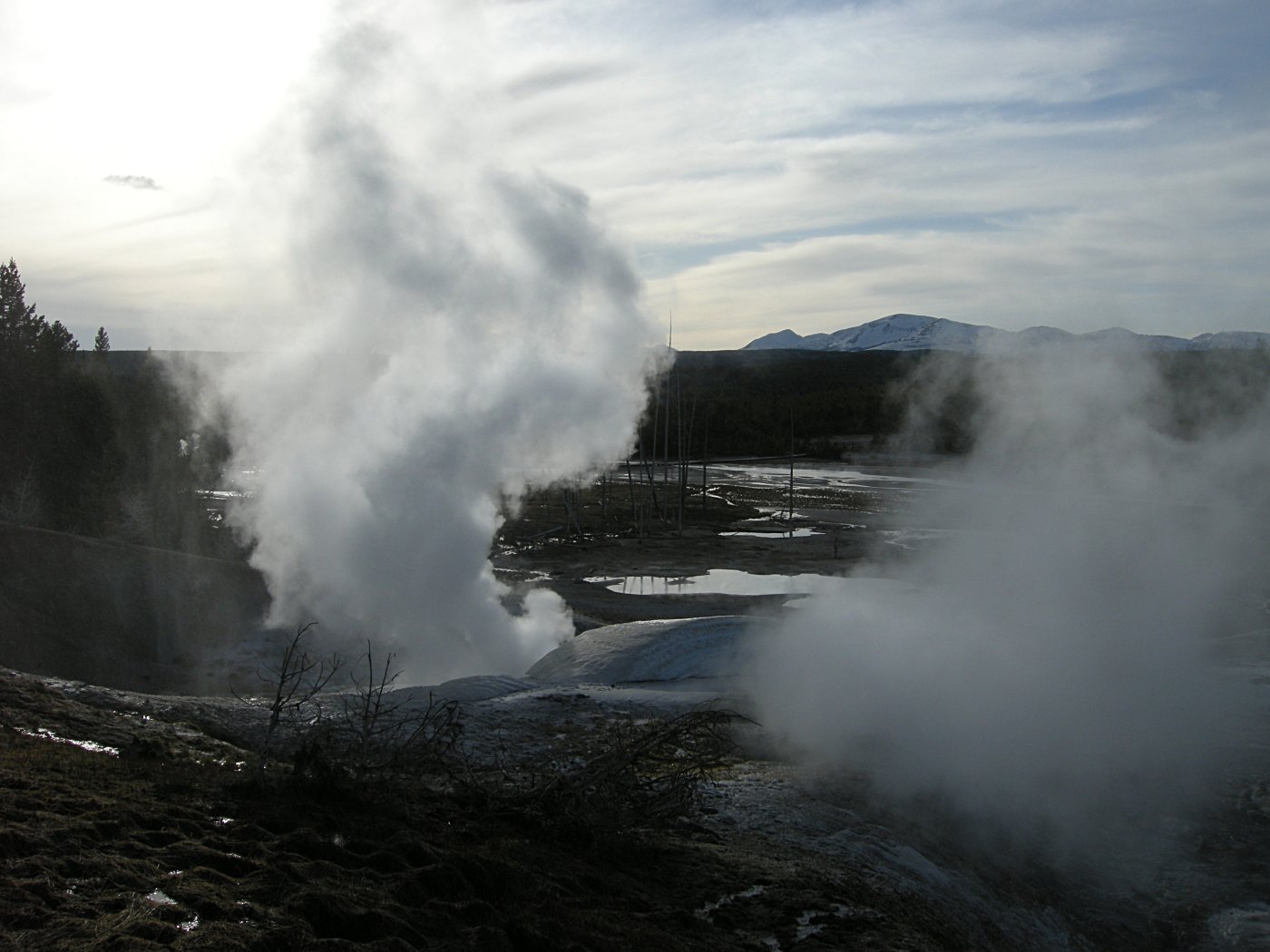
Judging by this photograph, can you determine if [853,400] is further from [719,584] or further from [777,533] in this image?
[719,584]

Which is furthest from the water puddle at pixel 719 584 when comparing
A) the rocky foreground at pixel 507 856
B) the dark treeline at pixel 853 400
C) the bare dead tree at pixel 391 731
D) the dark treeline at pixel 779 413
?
the rocky foreground at pixel 507 856

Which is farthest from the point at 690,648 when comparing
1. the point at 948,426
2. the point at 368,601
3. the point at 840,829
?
the point at 948,426

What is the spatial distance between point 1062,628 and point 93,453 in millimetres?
25710

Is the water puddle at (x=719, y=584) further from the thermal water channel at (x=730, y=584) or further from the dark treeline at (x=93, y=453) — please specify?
the dark treeline at (x=93, y=453)

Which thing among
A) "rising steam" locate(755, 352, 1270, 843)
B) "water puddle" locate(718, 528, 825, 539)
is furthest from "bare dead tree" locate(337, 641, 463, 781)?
"water puddle" locate(718, 528, 825, 539)

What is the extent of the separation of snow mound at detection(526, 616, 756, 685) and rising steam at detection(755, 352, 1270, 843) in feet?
2.20

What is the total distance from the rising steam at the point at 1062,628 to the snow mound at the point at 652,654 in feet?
2.20

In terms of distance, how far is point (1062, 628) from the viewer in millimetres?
13234

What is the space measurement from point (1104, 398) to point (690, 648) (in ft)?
24.7

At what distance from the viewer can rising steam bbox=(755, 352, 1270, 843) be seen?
941cm

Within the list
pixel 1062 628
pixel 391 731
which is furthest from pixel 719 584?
pixel 391 731

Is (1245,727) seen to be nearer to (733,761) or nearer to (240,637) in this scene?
(733,761)

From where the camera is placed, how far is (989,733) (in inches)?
396

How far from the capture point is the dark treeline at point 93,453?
83.8 ft
